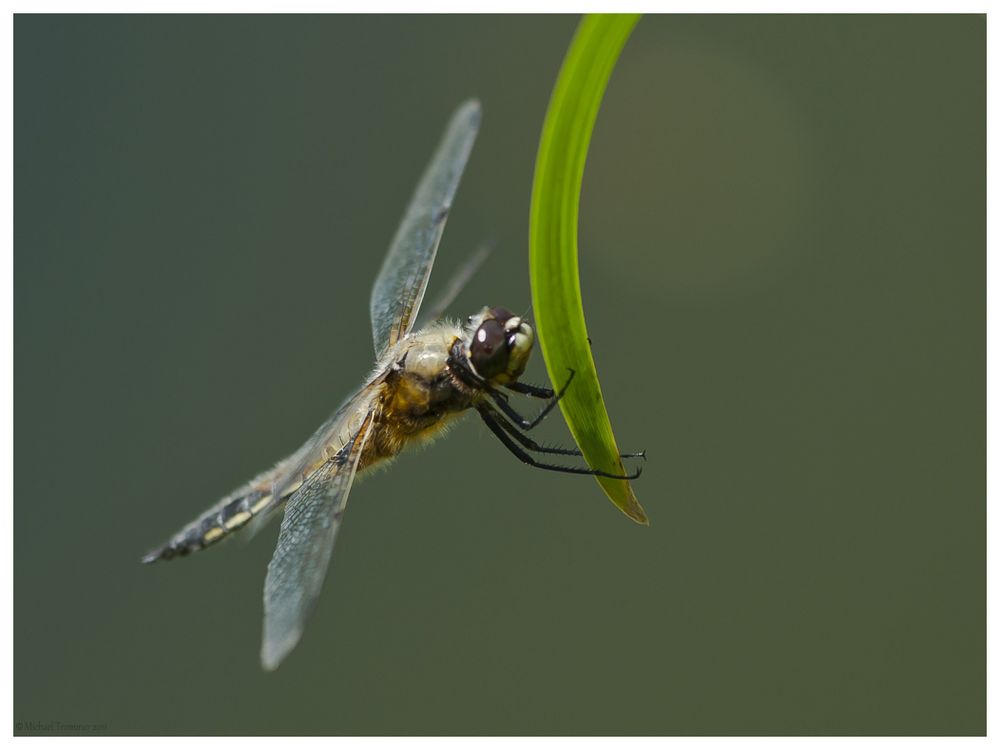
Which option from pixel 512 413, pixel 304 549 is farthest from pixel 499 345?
pixel 304 549

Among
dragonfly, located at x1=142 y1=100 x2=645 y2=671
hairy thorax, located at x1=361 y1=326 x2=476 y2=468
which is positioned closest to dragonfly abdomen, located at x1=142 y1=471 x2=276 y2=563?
dragonfly, located at x1=142 y1=100 x2=645 y2=671

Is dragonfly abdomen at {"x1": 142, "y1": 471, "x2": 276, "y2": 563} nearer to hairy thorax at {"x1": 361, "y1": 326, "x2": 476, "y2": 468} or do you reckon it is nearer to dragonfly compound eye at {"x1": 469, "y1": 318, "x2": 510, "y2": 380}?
hairy thorax at {"x1": 361, "y1": 326, "x2": 476, "y2": 468}

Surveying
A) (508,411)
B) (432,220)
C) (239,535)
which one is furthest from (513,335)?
(239,535)

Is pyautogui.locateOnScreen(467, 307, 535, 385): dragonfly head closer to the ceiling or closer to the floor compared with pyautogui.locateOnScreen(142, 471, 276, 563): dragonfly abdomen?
closer to the ceiling

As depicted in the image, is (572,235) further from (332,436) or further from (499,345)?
(332,436)

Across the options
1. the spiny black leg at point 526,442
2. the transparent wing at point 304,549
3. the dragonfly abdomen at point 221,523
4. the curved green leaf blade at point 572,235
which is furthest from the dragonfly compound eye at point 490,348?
the dragonfly abdomen at point 221,523
